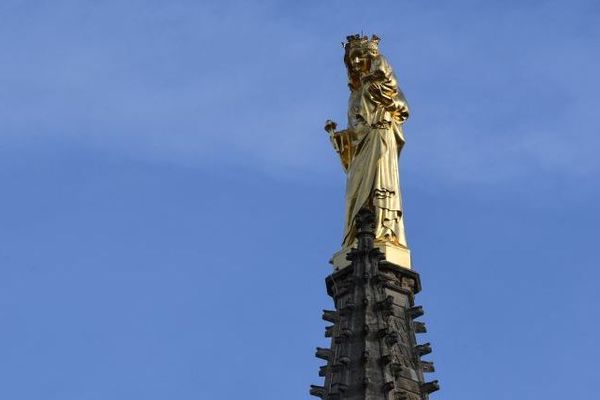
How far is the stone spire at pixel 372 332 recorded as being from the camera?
21.4m

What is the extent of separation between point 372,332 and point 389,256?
8.32 feet

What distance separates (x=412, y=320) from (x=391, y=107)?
4510mm

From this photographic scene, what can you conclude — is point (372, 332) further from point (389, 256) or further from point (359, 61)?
point (359, 61)

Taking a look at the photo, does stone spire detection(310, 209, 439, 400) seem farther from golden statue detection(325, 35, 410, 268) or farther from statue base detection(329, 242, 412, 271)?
golden statue detection(325, 35, 410, 268)

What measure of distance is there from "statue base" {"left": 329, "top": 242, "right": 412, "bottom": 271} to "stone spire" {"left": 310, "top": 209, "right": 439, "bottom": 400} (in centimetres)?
17

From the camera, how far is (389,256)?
24.5 m

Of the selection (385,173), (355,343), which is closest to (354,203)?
(385,173)

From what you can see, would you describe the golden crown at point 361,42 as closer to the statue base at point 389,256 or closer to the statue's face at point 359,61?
the statue's face at point 359,61

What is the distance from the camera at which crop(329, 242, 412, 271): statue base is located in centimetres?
2450

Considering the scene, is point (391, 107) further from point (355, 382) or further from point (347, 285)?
point (355, 382)

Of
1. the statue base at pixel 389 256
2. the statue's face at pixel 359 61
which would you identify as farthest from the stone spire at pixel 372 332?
the statue's face at pixel 359 61

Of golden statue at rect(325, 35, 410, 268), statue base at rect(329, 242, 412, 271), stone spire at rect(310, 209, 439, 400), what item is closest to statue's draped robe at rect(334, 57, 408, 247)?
golden statue at rect(325, 35, 410, 268)

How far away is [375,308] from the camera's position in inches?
895

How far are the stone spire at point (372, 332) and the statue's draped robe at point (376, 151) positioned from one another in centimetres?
68
